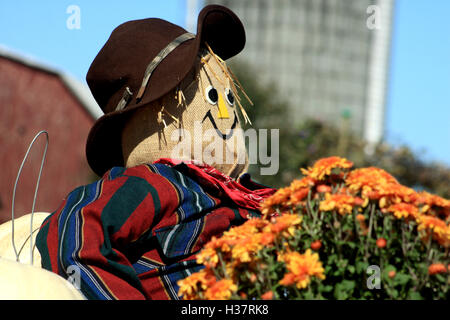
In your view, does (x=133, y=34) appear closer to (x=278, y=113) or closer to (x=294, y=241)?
(x=294, y=241)

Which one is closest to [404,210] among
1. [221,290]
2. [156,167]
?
[221,290]

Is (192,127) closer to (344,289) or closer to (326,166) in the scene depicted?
(326,166)

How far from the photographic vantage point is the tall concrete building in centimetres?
2842

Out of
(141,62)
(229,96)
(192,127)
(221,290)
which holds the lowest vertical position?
(221,290)

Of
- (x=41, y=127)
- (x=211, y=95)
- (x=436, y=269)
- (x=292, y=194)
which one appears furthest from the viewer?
(x=41, y=127)

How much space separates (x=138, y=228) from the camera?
219 centimetres

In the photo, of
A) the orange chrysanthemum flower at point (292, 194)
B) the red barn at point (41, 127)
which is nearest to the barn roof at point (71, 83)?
the red barn at point (41, 127)

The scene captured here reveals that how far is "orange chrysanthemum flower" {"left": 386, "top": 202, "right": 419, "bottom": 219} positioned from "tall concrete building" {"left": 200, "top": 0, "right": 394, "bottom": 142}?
2663cm

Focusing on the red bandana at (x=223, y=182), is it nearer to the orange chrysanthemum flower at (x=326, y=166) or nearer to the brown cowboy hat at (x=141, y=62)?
the brown cowboy hat at (x=141, y=62)

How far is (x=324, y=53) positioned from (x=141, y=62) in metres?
Result: 27.1

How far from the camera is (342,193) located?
1.79 meters

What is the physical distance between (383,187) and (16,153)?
28.9 feet

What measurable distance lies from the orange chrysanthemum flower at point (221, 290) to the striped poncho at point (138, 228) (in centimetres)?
45

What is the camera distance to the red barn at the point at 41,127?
9.68m
